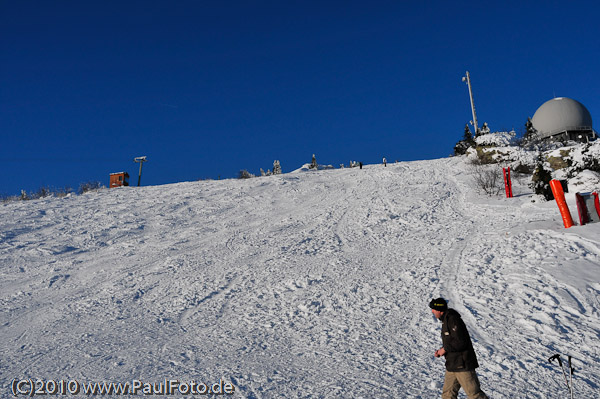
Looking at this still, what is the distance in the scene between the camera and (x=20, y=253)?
44.1 feet

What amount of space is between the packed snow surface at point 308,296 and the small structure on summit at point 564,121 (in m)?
31.7

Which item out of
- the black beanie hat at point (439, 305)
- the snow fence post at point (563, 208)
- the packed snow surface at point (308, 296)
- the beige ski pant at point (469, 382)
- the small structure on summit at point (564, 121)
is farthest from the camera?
the small structure on summit at point (564, 121)

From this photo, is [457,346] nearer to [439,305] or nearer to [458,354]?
[458,354]

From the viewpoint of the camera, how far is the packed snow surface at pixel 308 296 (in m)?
5.86

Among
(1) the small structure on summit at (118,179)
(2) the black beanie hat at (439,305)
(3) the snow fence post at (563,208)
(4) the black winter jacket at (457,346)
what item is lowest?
(4) the black winter jacket at (457,346)

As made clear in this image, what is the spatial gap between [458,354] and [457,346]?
0.10 m

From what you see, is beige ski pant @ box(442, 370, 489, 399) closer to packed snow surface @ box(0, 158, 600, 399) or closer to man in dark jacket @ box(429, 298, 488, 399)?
man in dark jacket @ box(429, 298, 488, 399)

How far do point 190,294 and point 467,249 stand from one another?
7.75 metres

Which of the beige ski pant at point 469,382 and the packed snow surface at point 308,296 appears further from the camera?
the packed snow surface at point 308,296

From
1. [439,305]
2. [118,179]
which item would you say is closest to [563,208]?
[439,305]

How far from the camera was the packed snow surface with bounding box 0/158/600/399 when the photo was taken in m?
5.86

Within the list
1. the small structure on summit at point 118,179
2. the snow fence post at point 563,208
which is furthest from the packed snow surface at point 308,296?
the small structure on summit at point 118,179

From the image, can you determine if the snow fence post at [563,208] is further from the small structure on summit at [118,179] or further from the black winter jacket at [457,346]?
the small structure on summit at [118,179]

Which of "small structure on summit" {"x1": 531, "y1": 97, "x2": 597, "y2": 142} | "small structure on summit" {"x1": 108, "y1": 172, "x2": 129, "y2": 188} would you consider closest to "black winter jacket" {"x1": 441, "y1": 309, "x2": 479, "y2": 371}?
"small structure on summit" {"x1": 108, "y1": 172, "x2": 129, "y2": 188}
